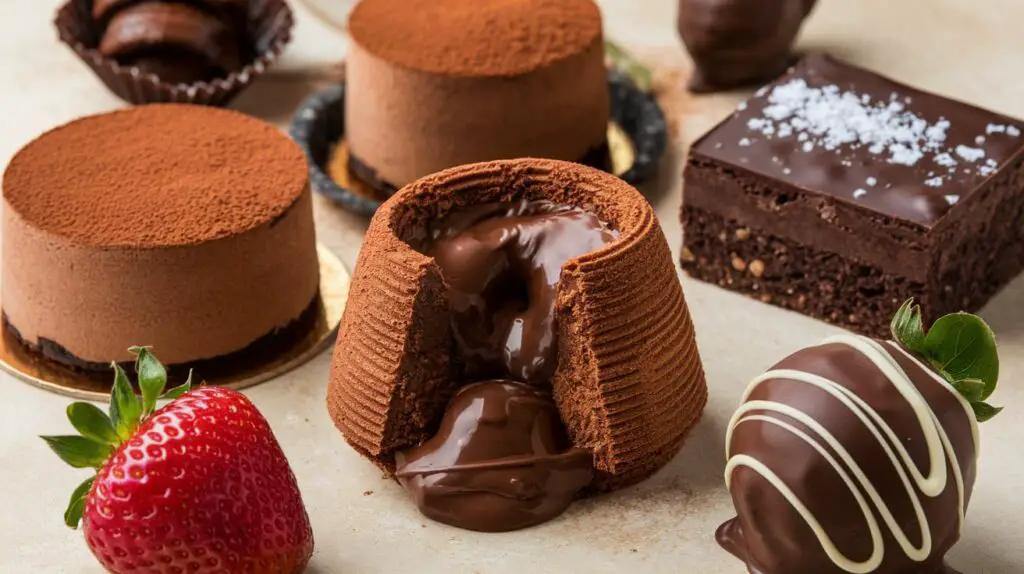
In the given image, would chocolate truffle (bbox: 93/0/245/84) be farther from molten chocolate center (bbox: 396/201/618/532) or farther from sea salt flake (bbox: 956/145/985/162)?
sea salt flake (bbox: 956/145/985/162)

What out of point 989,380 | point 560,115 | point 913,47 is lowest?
point 913,47

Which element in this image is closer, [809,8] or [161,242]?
[161,242]

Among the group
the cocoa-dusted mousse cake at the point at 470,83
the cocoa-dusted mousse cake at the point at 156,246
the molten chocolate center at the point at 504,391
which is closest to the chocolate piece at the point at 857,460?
the molten chocolate center at the point at 504,391

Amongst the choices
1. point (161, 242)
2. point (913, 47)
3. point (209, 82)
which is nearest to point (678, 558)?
point (161, 242)

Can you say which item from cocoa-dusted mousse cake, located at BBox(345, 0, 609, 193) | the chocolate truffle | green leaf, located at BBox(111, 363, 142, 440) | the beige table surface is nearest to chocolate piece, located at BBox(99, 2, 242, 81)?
the chocolate truffle

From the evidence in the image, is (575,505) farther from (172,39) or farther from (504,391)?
(172,39)

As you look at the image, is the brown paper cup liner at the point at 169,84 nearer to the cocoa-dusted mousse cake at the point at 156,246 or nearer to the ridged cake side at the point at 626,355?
the cocoa-dusted mousse cake at the point at 156,246

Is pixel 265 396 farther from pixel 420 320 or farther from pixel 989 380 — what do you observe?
pixel 989 380
